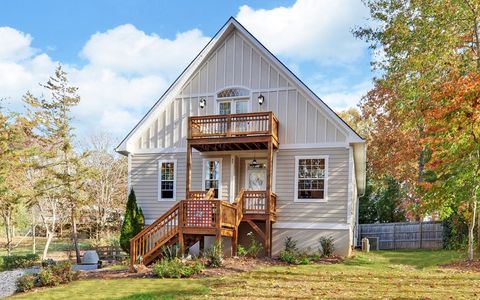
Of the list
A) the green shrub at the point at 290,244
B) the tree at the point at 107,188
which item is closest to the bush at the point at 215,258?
the green shrub at the point at 290,244

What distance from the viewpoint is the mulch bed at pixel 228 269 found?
11.4 meters

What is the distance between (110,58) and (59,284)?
32.1 ft

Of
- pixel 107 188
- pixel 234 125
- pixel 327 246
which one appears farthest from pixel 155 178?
pixel 107 188

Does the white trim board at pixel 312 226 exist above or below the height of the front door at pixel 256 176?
below

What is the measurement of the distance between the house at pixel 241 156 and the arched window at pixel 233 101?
0.14ft

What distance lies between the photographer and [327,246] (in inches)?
572

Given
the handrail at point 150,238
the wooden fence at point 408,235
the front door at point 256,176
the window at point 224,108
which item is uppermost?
the window at point 224,108

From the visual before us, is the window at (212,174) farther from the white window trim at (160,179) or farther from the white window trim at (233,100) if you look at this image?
the white window trim at (233,100)

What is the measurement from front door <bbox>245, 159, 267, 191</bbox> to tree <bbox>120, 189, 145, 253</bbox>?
459 centimetres

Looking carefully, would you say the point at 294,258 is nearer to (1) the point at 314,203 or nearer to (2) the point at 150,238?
(1) the point at 314,203

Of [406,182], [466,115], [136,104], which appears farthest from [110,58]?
[406,182]

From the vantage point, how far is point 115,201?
1046 inches

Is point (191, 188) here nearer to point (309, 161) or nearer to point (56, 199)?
point (309, 161)

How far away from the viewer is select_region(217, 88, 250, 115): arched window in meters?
16.5
